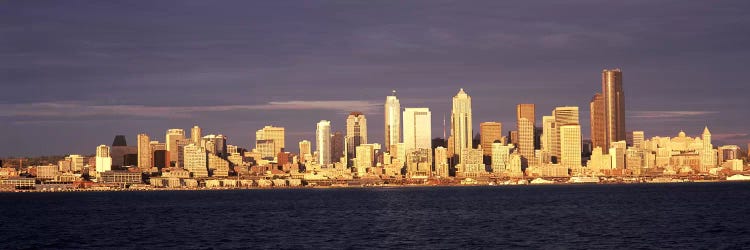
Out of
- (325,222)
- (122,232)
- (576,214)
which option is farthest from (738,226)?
(122,232)

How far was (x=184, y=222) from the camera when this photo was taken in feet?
335

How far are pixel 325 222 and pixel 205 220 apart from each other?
1421 cm

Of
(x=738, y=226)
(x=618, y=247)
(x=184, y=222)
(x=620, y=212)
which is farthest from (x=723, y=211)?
(x=184, y=222)

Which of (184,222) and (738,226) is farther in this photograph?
(184,222)

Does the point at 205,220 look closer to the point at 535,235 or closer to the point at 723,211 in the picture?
the point at 535,235

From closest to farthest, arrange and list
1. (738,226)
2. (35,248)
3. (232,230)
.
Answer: (35,248) → (738,226) → (232,230)

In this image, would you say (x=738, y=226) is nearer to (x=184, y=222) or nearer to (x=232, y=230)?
(x=232, y=230)

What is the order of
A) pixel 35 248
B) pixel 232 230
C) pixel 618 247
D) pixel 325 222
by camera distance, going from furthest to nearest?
1. pixel 325 222
2. pixel 232 230
3. pixel 35 248
4. pixel 618 247

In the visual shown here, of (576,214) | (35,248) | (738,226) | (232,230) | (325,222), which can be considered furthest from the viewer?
(576,214)

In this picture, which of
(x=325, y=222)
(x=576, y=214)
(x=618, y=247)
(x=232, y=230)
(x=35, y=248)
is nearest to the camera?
(x=618, y=247)

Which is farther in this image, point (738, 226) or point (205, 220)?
point (205, 220)

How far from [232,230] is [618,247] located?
34.6m

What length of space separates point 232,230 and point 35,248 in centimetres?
1796

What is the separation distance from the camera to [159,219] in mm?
110062
